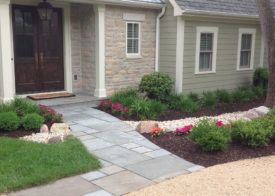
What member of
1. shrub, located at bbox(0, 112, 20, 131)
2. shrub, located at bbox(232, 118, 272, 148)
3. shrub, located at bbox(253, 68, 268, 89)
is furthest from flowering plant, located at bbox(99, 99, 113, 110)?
shrub, located at bbox(253, 68, 268, 89)

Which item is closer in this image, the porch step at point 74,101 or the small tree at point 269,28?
the small tree at point 269,28

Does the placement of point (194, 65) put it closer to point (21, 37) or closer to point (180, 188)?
point (21, 37)

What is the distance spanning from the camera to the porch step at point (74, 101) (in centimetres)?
855

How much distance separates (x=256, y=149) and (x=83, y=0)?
5463 millimetres

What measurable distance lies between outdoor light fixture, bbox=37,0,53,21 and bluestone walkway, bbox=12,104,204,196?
262 centimetres

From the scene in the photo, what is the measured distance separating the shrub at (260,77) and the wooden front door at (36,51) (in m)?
6.68

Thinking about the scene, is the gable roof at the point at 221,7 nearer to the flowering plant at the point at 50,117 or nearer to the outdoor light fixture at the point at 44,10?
the outdoor light fixture at the point at 44,10

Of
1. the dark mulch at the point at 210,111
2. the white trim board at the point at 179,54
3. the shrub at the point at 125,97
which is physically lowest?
the dark mulch at the point at 210,111

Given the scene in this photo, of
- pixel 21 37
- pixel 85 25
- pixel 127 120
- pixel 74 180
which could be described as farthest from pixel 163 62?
pixel 74 180

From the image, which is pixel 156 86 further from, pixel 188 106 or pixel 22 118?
pixel 22 118

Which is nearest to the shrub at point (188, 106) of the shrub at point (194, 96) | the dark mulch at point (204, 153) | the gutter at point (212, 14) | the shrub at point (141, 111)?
the shrub at point (194, 96)

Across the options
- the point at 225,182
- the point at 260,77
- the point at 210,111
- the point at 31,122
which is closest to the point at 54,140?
the point at 31,122

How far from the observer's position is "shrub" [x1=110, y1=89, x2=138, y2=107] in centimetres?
854

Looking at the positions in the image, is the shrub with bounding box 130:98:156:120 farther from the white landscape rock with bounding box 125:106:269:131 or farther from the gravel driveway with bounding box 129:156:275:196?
the gravel driveway with bounding box 129:156:275:196
